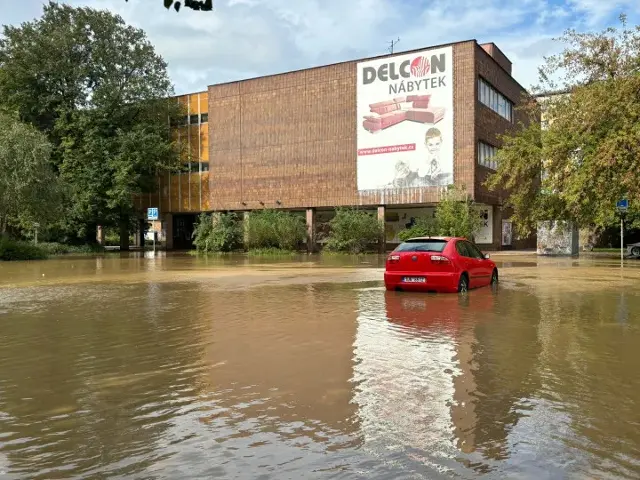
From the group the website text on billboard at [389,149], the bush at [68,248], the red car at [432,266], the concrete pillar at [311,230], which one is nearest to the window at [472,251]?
the red car at [432,266]

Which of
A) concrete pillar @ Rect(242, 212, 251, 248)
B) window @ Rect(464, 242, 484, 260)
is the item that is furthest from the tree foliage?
window @ Rect(464, 242, 484, 260)

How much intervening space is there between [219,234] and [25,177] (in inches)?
603

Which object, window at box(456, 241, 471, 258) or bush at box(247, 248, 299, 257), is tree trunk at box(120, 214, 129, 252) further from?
window at box(456, 241, 471, 258)

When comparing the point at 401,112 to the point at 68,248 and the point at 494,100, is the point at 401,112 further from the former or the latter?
the point at 68,248

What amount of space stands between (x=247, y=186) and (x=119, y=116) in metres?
11.8

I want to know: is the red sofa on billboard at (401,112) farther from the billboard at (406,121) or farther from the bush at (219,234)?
the bush at (219,234)

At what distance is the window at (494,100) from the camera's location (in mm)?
41375

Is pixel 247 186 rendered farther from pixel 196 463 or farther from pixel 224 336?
pixel 196 463

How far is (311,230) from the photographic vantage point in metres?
46.5

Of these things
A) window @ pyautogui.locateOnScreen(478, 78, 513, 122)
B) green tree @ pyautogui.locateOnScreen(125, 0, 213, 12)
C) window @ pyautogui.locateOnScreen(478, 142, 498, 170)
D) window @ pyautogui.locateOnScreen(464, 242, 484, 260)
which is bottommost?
window @ pyautogui.locateOnScreen(464, 242, 484, 260)

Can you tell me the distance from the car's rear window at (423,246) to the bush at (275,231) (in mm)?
28928

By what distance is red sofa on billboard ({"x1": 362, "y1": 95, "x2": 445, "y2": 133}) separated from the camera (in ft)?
133

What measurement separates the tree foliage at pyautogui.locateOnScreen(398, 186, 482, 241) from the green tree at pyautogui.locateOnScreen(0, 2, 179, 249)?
76.4 feet

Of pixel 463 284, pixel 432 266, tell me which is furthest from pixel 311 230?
pixel 432 266
